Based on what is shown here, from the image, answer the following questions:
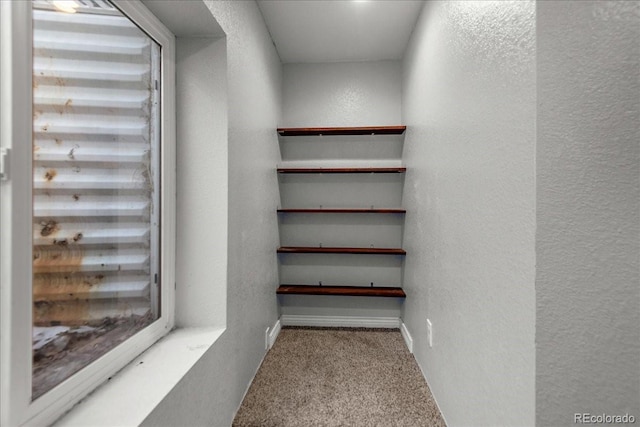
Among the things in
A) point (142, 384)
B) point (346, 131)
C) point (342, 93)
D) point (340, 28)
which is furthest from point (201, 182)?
point (342, 93)

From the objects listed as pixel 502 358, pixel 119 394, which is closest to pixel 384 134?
pixel 502 358

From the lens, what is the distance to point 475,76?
107 cm

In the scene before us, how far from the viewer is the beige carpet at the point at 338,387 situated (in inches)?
56.9

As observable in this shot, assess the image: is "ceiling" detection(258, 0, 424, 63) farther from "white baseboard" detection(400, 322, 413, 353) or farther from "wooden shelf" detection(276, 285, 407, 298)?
"white baseboard" detection(400, 322, 413, 353)

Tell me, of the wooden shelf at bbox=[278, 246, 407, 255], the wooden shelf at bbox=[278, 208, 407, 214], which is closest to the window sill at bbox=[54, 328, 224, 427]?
the wooden shelf at bbox=[278, 246, 407, 255]

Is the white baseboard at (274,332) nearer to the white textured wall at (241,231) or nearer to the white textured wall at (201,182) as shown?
the white textured wall at (241,231)

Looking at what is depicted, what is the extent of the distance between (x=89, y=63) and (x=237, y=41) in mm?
773

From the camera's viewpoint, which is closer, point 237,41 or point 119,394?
point 119,394

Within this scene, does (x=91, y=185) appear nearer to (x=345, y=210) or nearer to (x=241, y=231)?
(x=241, y=231)

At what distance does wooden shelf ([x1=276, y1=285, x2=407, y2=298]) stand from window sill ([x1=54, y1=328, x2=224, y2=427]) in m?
1.17

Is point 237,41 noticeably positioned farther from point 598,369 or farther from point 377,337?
point 377,337

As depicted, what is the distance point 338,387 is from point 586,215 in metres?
1.50

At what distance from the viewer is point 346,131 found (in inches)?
96.7

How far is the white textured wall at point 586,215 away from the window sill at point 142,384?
1093mm
